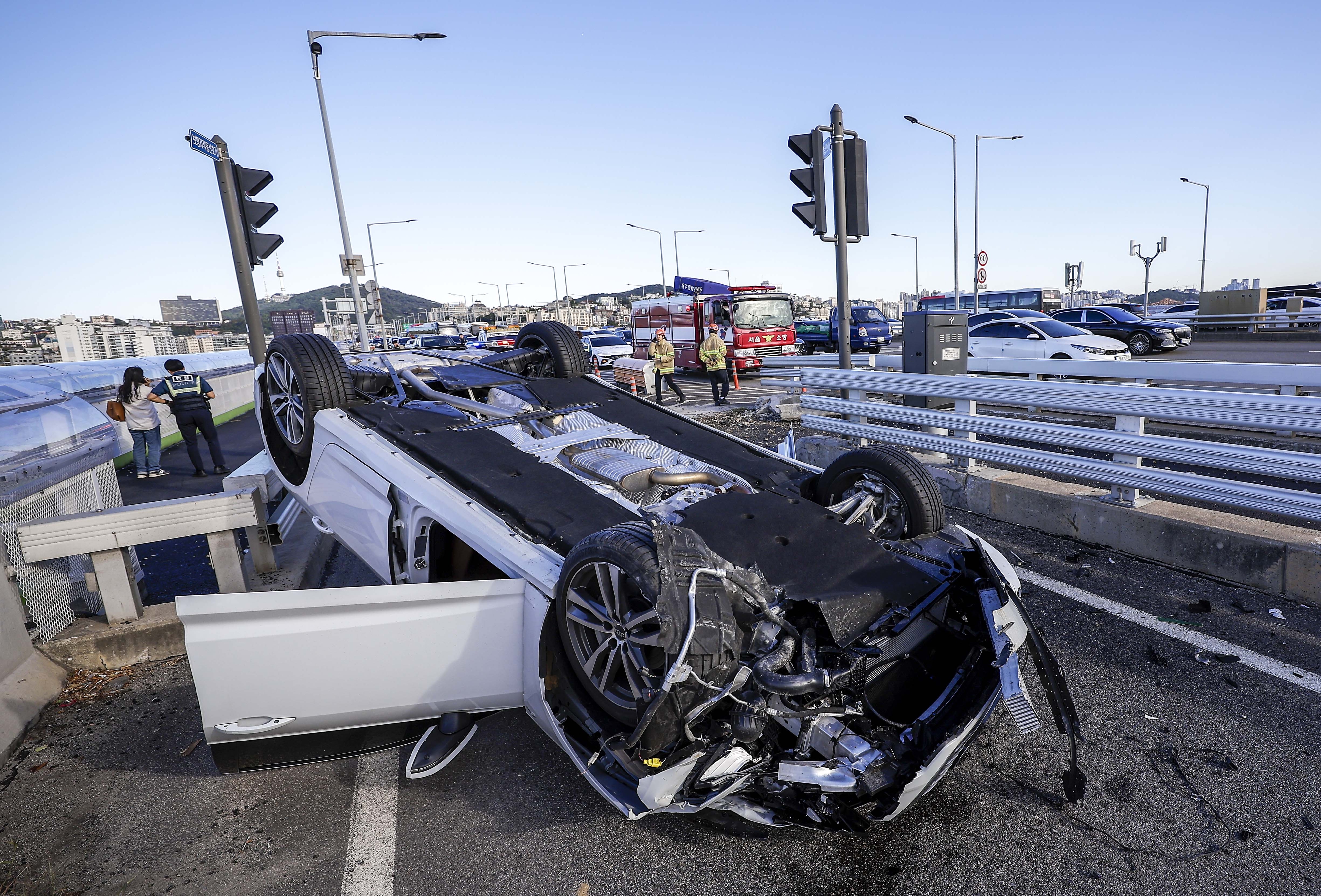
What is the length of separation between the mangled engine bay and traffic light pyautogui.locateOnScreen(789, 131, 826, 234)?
4669mm

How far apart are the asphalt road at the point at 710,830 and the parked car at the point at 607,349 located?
23676 millimetres

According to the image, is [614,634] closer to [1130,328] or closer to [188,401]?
[188,401]

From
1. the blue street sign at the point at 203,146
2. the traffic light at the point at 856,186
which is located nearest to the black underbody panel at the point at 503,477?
the blue street sign at the point at 203,146

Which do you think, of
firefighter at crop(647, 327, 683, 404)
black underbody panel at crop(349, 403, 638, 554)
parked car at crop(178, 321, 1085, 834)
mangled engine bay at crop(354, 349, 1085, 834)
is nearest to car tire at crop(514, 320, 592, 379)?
black underbody panel at crop(349, 403, 638, 554)

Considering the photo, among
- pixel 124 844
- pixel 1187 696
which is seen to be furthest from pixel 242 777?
Answer: pixel 1187 696

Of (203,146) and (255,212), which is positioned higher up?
(203,146)

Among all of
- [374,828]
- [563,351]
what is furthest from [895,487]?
[563,351]

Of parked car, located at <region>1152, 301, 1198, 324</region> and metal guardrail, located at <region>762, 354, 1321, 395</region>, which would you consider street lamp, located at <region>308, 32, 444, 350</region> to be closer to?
metal guardrail, located at <region>762, 354, 1321, 395</region>

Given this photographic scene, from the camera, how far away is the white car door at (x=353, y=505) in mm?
3908

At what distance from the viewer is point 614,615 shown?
269 centimetres

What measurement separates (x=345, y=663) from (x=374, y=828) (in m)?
0.71

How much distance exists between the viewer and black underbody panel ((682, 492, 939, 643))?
2.70 metres

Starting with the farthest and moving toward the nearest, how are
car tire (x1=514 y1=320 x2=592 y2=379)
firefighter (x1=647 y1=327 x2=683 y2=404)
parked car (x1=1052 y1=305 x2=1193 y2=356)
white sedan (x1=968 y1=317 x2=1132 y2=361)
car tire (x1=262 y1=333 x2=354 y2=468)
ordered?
parked car (x1=1052 y1=305 x2=1193 y2=356) < white sedan (x1=968 y1=317 x2=1132 y2=361) < firefighter (x1=647 y1=327 x2=683 y2=404) < car tire (x1=514 y1=320 x2=592 y2=379) < car tire (x1=262 y1=333 x2=354 y2=468)

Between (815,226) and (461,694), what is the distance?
5885 millimetres
